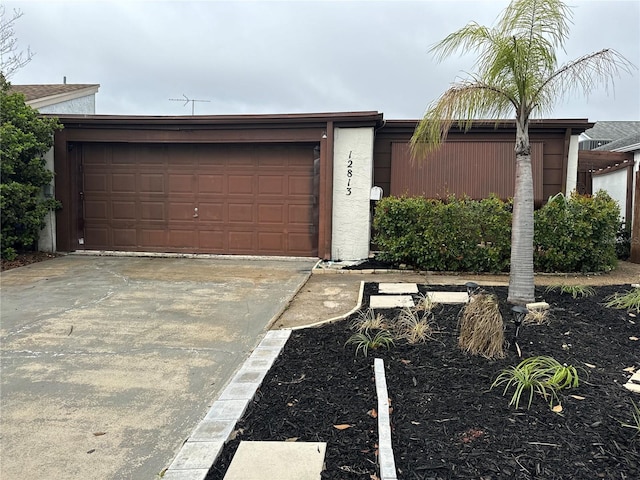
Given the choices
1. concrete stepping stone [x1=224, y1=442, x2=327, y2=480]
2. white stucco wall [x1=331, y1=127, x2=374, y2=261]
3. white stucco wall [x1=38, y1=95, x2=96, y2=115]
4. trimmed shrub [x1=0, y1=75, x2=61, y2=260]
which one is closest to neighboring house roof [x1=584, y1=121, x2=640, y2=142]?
white stucco wall [x1=331, y1=127, x2=374, y2=261]

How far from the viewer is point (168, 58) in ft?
47.1

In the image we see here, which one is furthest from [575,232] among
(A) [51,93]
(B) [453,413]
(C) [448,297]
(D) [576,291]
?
(A) [51,93]

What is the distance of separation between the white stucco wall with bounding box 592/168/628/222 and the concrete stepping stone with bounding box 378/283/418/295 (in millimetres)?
6453

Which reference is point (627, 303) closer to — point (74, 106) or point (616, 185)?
point (616, 185)

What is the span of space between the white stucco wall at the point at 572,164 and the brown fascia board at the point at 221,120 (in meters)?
4.02

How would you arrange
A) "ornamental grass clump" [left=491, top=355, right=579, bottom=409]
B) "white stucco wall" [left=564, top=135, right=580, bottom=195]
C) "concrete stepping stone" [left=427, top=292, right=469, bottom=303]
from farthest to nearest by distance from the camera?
"white stucco wall" [left=564, top=135, right=580, bottom=195] → "concrete stepping stone" [left=427, top=292, right=469, bottom=303] → "ornamental grass clump" [left=491, top=355, right=579, bottom=409]

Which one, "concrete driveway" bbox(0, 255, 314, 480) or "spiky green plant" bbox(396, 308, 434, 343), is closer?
"concrete driveway" bbox(0, 255, 314, 480)

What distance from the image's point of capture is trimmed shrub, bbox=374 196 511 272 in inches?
304

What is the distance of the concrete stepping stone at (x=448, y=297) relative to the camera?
5.73 metres

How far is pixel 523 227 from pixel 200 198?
277 inches

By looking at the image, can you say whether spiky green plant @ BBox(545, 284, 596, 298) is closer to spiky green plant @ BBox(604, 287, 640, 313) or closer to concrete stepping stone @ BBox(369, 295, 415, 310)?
spiky green plant @ BBox(604, 287, 640, 313)

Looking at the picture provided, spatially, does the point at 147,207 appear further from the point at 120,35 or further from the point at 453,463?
the point at 453,463

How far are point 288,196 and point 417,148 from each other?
13.5ft

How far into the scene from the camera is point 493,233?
7.72 meters
